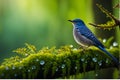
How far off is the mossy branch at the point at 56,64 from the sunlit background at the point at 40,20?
0.30 metres

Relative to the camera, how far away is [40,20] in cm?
312

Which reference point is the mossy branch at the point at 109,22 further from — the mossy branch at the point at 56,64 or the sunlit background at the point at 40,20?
the mossy branch at the point at 56,64

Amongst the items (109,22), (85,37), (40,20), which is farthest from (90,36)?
(40,20)

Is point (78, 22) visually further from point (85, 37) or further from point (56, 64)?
point (56, 64)

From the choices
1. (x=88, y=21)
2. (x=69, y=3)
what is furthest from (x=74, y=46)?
(x=69, y=3)

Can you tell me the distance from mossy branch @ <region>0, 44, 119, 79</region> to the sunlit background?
0.30 metres

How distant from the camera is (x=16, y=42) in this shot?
3.04 meters

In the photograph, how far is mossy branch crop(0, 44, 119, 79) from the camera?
2.66 metres

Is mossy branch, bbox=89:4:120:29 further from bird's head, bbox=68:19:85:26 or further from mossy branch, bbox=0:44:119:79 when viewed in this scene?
mossy branch, bbox=0:44:119:79

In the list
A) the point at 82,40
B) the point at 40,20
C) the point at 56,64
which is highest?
the point at 40,20

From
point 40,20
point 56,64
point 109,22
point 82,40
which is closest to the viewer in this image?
point 56,64

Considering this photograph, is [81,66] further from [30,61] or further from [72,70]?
[30,61]

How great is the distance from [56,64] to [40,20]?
512 millimetres

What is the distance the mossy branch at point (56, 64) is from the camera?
105 inches
